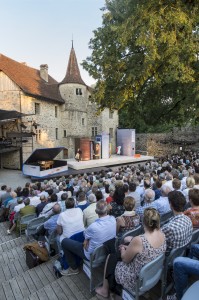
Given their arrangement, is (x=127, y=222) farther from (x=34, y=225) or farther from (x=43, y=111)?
(x=43, y=111)

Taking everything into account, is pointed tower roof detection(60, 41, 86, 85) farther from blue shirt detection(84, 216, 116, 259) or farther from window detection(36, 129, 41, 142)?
blue shirt detection(84, 216, 116, 259)

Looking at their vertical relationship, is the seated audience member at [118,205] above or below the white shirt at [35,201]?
above

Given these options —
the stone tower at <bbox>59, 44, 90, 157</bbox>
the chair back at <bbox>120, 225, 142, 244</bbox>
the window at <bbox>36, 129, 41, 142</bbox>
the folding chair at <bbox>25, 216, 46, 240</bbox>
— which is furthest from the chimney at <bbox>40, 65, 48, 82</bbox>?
the chair back at <bbox>120, 225, 142, 244</bbox>

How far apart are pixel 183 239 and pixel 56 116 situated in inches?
993

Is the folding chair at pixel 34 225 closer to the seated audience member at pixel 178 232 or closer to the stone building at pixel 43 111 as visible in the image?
the seated audience member at pixel 178 232

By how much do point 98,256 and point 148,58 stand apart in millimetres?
8386

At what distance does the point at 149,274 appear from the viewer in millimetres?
2832

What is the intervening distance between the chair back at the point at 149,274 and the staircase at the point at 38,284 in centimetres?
89

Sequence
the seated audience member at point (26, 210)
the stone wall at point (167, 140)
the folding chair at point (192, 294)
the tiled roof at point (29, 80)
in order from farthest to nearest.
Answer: the stone wall at point (167, 140) → the tiled roof at point (29, 80) → the seated audience member at point (26, 210) → the folding chair at point (192, 294)

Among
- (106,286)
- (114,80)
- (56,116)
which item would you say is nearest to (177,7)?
(114,80)

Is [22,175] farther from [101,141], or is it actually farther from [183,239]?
[183,239]

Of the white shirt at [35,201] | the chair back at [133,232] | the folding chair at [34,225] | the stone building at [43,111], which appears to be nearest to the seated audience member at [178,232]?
the chair back at [133,232]

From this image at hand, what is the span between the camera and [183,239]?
3.21 metres

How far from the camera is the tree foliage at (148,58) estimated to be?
8.68 metres
